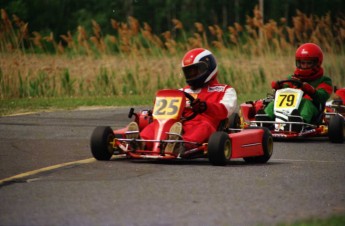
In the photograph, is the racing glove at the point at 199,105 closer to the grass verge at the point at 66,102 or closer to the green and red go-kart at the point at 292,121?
the green and red go-kart at the point at 292,121

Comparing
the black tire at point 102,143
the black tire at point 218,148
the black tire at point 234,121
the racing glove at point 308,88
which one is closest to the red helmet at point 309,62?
the racing glove at point 308,88

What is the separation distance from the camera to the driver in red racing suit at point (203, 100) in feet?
36.2

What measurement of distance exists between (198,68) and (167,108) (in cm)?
77

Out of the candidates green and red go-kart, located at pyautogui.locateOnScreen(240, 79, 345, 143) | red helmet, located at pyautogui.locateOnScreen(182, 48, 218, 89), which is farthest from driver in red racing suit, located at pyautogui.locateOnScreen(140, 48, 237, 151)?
green and red go-kart, located at pyautogui.locateOnScreen(240, 79, 345, 143)

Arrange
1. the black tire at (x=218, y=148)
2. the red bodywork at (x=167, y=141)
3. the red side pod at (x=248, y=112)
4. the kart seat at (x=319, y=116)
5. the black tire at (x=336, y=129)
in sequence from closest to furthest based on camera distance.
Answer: the black tire at (x=218, y=148)
the red bodywork at (x=167, y=141)
the black tire at (x=336, y=129)
the kart seat at (x=319, y=116)
the red side pod at (x=248, y=112)

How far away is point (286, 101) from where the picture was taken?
14195 mm

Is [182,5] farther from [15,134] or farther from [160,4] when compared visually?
[15,134]

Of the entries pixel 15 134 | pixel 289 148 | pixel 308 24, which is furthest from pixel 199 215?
pixel 308 24

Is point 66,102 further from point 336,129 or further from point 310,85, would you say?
point 336,129

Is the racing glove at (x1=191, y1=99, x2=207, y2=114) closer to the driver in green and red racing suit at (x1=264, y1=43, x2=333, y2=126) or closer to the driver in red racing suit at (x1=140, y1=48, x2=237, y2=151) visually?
the driver in red racing suit at (x1=140, y1=48, x2=237, y2=151)

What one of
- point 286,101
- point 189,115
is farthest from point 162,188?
point 286,101

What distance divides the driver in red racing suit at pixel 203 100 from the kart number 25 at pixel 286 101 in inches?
100

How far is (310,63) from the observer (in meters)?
14.9

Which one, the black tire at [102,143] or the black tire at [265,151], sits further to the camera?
the black tire at [265,151]
